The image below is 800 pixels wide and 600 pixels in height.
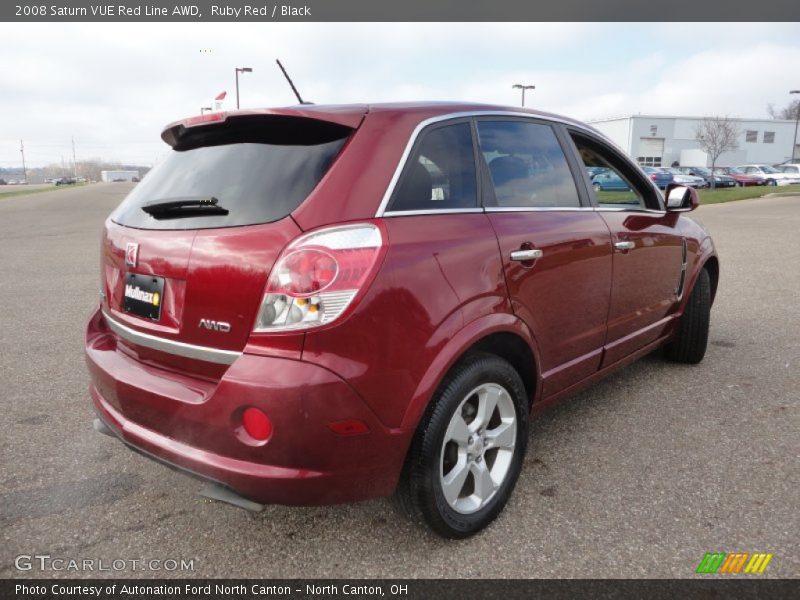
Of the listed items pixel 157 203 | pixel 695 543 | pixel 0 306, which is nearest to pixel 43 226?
pixel 0 306

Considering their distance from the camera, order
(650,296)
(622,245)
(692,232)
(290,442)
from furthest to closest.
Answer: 1. (692,232)
2. (650,296)
3. (622,245)
4. (290,442)

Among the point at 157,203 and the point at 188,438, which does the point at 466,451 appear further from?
the point at 157,203

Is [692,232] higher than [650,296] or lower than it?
higher

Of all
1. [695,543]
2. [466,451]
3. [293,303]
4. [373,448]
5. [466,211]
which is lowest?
[695,543]

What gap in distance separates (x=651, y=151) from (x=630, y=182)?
72600 mm

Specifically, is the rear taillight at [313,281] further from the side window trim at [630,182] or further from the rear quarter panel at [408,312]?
the side window trim at [630,182]

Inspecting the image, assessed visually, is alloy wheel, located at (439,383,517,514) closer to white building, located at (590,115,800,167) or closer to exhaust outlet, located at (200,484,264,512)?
exhaust outlet, located at (200,484,264,512)

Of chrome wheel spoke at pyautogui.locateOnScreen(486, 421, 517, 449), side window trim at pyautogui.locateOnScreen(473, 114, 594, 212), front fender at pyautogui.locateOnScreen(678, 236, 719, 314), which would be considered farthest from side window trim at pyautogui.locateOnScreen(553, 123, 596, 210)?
front fender at pyautogui.locateOnScreen(678, 236, 719, 314)

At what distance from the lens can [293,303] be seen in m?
1.95

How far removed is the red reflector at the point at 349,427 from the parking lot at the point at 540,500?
0.64 metres

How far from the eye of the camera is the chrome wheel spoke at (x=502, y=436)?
2529 mm

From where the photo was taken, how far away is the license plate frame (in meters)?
2.26

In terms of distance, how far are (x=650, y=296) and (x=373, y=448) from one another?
235 cm

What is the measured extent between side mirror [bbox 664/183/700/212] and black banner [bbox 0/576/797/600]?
2.36 meters
